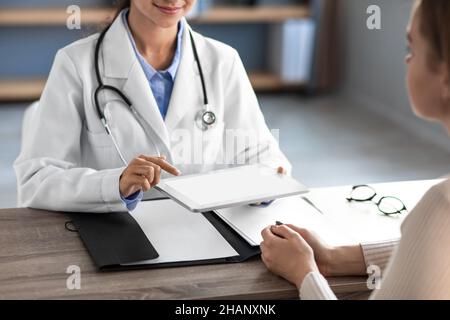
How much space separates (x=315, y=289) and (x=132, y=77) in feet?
2.66

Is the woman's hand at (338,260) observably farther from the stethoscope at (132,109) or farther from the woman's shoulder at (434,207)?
the stethoscope at (132,109)

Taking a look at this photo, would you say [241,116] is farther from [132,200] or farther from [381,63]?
[381,63]

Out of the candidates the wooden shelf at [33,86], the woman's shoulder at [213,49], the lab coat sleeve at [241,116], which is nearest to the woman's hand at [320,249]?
the lab coat sleeve at [241,116]

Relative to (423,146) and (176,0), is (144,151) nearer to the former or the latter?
(176,0)

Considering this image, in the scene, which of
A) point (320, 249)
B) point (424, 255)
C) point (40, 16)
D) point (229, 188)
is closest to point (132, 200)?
point (229, 188)

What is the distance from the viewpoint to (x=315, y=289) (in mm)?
1193

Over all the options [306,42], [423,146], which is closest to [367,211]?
[423,146]

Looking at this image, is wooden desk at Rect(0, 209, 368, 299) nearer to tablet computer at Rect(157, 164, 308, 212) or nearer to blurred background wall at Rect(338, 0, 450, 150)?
tablet computer at Rect(157, 164, 308, 212)

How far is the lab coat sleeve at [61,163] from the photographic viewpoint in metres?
1.52

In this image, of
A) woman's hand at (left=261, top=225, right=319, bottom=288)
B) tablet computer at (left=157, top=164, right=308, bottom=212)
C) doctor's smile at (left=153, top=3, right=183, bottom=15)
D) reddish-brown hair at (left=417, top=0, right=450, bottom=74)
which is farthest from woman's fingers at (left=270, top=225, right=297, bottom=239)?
doctor's smile at (left=153, top=3, right=183, bottom=15)

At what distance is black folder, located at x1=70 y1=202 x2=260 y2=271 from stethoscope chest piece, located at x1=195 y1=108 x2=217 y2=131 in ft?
1.27

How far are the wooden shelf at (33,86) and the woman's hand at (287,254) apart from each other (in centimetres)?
375
